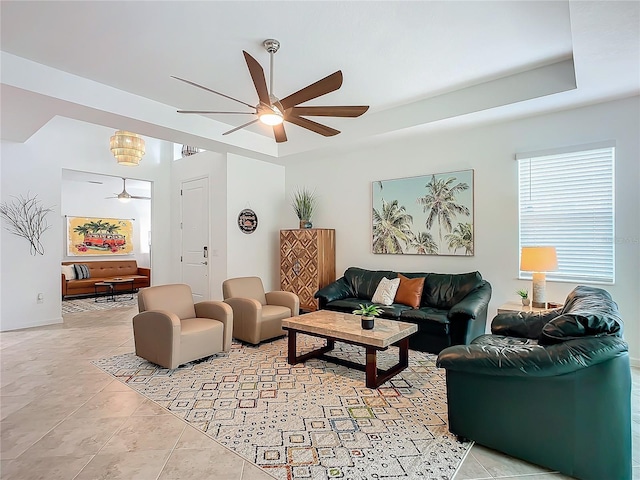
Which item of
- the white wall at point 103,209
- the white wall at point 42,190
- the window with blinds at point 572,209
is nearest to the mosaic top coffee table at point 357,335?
the window with blinds at point 572,209

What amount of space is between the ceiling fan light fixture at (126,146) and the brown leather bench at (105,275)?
398 centimetres

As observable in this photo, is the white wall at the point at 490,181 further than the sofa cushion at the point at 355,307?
No

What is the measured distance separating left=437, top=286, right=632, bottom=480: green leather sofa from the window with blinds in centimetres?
192

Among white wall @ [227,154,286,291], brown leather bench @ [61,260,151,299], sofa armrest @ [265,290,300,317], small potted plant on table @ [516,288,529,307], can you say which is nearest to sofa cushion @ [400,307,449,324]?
small potted plant on table @ [516,288,529,307]

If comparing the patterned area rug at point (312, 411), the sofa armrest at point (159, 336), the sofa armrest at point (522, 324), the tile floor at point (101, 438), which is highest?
the sofa armrest at point (522, 324)

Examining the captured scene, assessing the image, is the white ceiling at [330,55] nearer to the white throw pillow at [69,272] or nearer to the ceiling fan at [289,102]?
the ceiling fan at [289,102]

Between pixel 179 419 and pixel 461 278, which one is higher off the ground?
pixel 461 278

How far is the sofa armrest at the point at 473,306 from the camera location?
362 cm

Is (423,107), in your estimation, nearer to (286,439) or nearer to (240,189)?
(240,189)

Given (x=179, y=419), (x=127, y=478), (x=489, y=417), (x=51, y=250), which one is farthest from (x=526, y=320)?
(x=51, y=250)

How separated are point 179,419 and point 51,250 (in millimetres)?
4624

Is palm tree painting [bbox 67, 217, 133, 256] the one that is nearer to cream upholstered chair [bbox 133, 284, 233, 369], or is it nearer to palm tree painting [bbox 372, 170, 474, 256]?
cream upholstered chair [bbox 133, 284, 233, 369]

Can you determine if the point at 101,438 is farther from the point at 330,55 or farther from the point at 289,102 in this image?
the point at 330,55

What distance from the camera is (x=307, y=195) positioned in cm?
640
